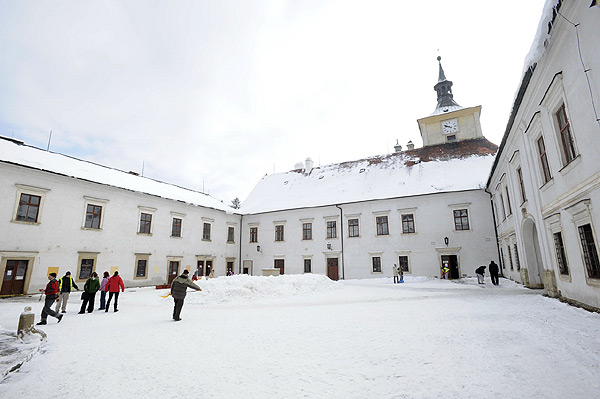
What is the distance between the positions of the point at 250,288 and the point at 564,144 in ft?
44.1

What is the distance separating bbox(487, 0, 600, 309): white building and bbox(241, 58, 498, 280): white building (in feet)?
33.1

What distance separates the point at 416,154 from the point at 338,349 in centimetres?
2846

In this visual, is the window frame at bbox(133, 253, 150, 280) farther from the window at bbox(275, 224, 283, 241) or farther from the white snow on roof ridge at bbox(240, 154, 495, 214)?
the window at bbox(275, 224, 283, 241)

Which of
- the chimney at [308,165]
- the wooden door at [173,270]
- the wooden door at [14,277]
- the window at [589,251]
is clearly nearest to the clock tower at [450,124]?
the chimney at [308,165]

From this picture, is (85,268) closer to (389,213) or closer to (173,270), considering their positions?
(173,270)

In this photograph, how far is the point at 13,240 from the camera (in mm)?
17312

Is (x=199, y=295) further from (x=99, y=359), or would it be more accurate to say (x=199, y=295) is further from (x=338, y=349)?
(x=338, y=349)

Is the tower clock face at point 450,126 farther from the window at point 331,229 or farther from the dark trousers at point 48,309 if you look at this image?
the dark trousers at point 48,309

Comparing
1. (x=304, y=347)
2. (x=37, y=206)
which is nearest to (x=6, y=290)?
(x=37, y=206)

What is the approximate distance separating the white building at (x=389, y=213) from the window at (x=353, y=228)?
3.5 inches

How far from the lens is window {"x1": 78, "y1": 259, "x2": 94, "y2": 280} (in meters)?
20.0

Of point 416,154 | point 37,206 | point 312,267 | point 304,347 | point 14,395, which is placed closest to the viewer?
point 14,395

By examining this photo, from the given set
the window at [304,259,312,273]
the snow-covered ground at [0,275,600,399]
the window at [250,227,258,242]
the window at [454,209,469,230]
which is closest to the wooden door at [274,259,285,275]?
the window at [304,259,312,273]

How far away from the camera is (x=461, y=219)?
24188 mm
